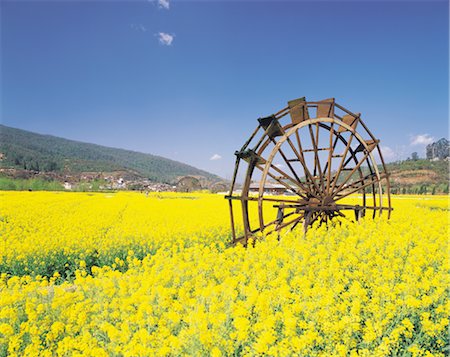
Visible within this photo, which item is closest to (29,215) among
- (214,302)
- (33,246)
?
(33,246)

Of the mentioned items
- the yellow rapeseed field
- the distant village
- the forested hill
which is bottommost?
the yellow rapeseed field

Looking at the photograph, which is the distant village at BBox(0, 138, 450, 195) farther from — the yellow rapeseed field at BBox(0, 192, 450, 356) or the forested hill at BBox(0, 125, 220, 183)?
the yellow rapeseed field at BBox(0, 192, 450, 356)

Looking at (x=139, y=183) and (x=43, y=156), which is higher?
(x=43, y=156)

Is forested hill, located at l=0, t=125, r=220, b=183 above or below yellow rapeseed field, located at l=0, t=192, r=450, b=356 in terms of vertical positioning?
above

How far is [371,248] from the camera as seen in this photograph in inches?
195

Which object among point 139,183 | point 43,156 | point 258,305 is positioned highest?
point 43,156

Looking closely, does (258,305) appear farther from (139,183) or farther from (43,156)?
(43,156)

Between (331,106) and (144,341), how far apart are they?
737 centimetres

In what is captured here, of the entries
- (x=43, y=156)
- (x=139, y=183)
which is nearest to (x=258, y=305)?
(x=139, y=183)

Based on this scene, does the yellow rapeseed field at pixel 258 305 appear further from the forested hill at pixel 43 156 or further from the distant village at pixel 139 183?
the forested hill at pixel 43 156

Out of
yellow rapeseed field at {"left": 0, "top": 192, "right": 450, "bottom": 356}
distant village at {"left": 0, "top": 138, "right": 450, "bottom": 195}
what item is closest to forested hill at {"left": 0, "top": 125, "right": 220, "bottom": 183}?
distant village at {"left": 0, "top": 138, "right": 450, "bottom": 195}

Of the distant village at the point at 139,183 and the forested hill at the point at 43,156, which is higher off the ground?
the forested hill at the point at 43,156

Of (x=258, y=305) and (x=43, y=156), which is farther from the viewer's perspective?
(x=43, y=156)

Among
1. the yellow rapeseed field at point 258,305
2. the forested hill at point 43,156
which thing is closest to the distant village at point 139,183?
the forested hill at point 43,156
